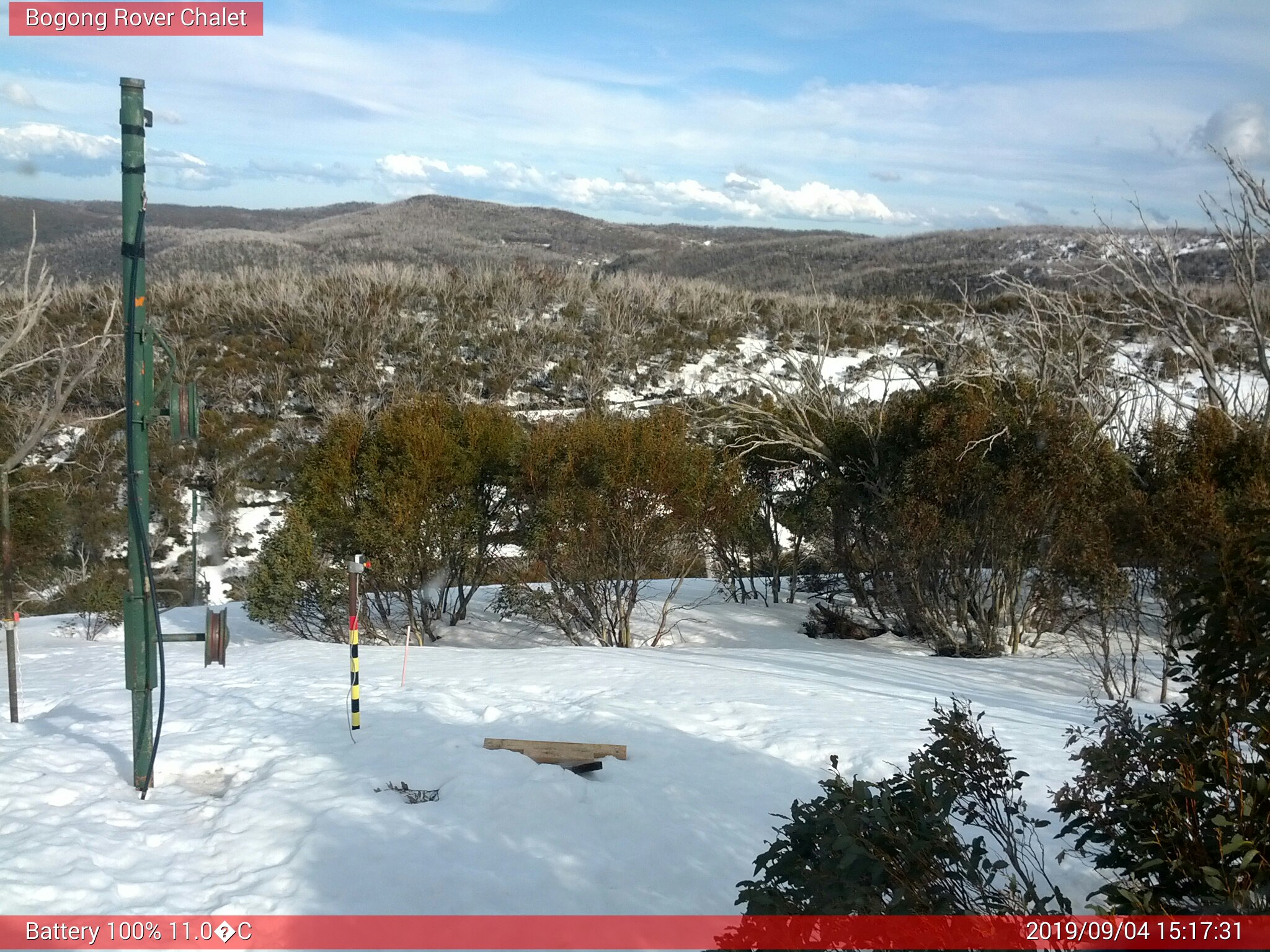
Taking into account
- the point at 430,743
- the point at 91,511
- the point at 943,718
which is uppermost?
the point at 943,718

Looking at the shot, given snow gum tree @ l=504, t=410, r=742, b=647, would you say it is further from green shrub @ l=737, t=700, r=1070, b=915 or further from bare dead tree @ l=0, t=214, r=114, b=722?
green shrub @ l=737, t=700, r=1070, b=915

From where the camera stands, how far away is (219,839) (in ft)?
15.4

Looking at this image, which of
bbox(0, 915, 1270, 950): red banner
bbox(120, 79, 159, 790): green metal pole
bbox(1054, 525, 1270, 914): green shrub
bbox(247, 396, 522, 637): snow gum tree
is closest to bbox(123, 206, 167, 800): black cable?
bbox(120, 79, 159, 790): green metal pole

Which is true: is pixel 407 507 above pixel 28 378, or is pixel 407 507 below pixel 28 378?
below

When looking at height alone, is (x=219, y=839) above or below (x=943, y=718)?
below

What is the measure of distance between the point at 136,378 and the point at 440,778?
110 inches

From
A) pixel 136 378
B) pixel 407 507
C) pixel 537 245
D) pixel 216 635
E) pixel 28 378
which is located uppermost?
pixel 537 245

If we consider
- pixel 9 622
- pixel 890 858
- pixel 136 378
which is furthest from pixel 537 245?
pixel 890 858

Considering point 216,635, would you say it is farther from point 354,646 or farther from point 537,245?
point 537,245

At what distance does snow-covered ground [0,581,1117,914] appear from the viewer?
4.29 meters

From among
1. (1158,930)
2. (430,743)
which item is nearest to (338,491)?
(430,743)

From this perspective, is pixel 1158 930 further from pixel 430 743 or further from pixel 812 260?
pixel 812 260

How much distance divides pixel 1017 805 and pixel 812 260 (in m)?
78.2

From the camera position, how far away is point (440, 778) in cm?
555
